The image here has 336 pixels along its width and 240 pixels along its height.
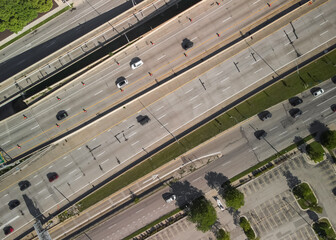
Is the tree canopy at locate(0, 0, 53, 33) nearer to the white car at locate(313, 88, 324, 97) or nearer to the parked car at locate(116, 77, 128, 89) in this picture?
the parked car at locate(116, 77, 128, 89)

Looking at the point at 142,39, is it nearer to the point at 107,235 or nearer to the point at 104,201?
the point at 104,201

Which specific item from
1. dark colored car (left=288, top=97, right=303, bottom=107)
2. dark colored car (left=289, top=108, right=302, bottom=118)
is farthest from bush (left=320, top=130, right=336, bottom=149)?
dark colored car (left=288, top=97, right=303, bottom=107)

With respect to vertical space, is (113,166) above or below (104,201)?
above

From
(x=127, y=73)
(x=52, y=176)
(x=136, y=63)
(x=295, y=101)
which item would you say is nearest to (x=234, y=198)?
(x=295, y=101)

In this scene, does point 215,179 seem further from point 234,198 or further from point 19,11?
point 19,11

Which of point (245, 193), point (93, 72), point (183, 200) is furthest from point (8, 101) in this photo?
point (245, 193)

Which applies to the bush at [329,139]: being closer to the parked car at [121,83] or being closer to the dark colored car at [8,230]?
the parked car at [121,83]
